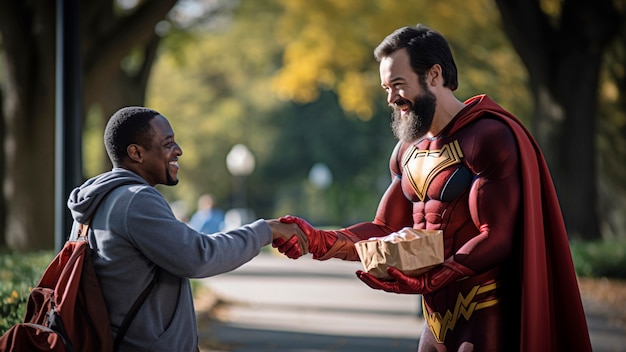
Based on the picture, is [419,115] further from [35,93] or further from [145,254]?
[35,93]

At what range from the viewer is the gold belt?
14.1ft

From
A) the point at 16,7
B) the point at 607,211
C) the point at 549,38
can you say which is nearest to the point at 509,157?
the point at 16,7

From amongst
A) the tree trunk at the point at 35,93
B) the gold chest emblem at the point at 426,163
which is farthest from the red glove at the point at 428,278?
the tree trunk at the point at 35,93

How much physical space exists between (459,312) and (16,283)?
13.6 ft

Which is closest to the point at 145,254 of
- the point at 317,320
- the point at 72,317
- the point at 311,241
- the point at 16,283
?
the point at 72,317

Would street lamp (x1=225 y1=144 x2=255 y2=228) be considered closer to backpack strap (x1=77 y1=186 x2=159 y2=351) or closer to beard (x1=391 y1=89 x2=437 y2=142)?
beard (x1=391 y1=89 x2=437 y2=142)

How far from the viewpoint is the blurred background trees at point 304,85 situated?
49.8ft

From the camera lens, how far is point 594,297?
16.5 metres

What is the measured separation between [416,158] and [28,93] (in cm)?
1165

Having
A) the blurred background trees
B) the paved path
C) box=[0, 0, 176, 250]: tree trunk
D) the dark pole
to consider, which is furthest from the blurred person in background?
the dark pole

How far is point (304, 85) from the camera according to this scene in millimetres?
28844

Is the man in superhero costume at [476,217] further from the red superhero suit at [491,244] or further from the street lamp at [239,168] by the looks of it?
the street lamp at [239,168]

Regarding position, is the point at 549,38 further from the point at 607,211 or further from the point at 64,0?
the point at 607,211

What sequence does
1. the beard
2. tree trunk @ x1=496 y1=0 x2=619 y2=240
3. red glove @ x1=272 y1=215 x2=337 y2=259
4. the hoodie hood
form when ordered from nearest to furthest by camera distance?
the hoodie hood, the beard, red glove @ x1=272 y1=215 x2=337 y2=259, tree trunk @ x1=496 y1=0 x2=619 y2=240
